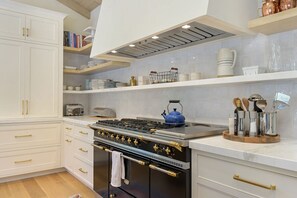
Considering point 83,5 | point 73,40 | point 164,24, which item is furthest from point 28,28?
point 164,24

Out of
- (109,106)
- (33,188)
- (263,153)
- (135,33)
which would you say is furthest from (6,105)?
(263,153)

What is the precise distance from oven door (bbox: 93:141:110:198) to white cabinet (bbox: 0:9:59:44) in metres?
2.05

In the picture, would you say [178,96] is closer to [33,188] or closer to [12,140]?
[33,188]

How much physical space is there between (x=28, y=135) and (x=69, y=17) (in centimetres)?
227

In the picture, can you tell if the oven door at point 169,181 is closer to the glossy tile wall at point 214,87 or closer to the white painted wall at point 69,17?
the glossy tile wall at point 214,87

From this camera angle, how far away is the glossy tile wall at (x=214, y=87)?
1.49m

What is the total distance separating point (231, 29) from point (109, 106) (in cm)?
239

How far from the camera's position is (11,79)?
309 centimetres

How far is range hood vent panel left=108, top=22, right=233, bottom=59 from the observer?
1736 millimetres

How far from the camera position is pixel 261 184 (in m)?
1.04

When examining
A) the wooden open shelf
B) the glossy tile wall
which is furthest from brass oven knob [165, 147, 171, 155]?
the wooden open shelf

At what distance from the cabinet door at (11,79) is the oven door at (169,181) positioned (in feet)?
8.22

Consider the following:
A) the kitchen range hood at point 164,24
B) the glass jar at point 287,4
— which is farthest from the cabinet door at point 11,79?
the glass jar at point 287,4

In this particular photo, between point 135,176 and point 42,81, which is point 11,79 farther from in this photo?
point 135,176
